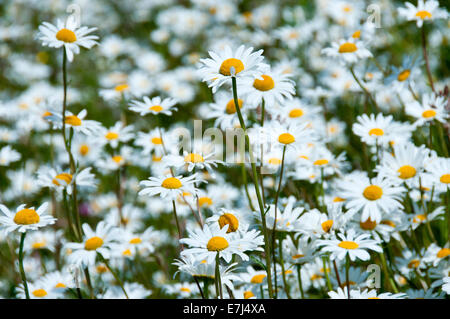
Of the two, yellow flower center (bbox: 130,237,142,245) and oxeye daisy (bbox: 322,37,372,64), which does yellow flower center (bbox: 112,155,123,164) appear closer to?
yellow flower center (bbox: 130,237,142,245)

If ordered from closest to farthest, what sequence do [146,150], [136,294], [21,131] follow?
[136,294], [146,150], [21,131]

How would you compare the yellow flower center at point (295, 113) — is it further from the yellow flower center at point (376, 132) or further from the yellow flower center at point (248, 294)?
the yellow flower center at point (248, 294)

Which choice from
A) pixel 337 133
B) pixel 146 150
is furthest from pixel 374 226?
pixel 337 133

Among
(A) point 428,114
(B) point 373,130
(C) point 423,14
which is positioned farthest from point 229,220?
(C) point 423,14

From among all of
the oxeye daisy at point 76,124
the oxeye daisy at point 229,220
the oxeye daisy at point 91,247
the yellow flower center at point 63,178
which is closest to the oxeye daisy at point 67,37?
the oxeye daisy at point 76,124

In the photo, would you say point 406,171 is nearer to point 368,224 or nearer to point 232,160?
point 368,224

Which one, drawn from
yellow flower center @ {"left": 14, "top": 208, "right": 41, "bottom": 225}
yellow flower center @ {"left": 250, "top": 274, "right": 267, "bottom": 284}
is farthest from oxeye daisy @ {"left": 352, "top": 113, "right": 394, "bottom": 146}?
yellow flower center @ {"left": 14, "top": 208, "right": 41, "bottom": 225}
